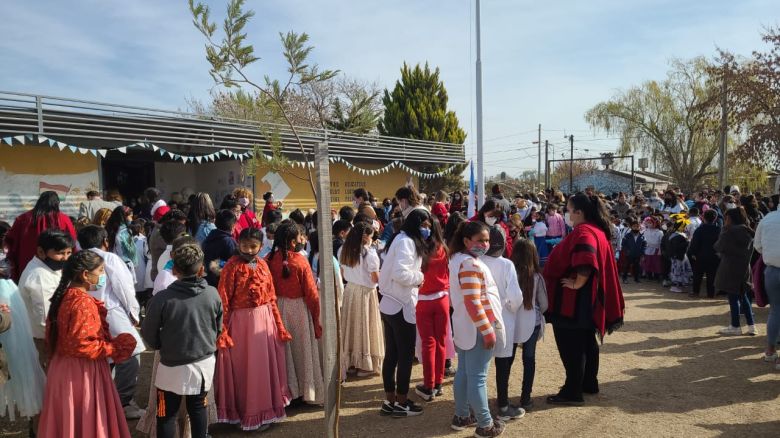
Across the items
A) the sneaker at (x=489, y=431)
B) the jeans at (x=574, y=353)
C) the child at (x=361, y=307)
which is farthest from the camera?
the child at (x=361, y=307)

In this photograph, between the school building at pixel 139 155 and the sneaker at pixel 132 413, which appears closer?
the sneaker at pixel 132 413

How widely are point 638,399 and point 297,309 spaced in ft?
10.9

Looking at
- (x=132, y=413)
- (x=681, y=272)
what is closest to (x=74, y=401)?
(x=132, y=413)

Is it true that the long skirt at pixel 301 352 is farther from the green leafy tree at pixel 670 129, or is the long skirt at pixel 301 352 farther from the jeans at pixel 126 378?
the green leafy tree at pixel 670 129

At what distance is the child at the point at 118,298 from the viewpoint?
4379 mm

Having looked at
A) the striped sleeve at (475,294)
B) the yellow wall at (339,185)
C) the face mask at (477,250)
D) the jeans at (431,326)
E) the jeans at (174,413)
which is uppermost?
the yellow wall at (339,185)

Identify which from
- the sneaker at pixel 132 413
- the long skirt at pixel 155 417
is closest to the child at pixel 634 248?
the long skirt at pixel 155 417

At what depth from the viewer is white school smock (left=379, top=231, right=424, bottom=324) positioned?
466 centimetres

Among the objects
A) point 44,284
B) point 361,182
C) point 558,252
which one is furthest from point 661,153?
point 44,284

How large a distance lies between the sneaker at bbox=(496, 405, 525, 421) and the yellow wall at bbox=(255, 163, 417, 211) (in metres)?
11.9

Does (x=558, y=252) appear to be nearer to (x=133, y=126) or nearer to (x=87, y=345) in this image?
(x=87, y=345)

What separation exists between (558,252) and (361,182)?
1603cm

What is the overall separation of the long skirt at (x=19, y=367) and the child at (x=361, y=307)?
8.52 feet

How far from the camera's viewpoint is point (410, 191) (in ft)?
23.4
